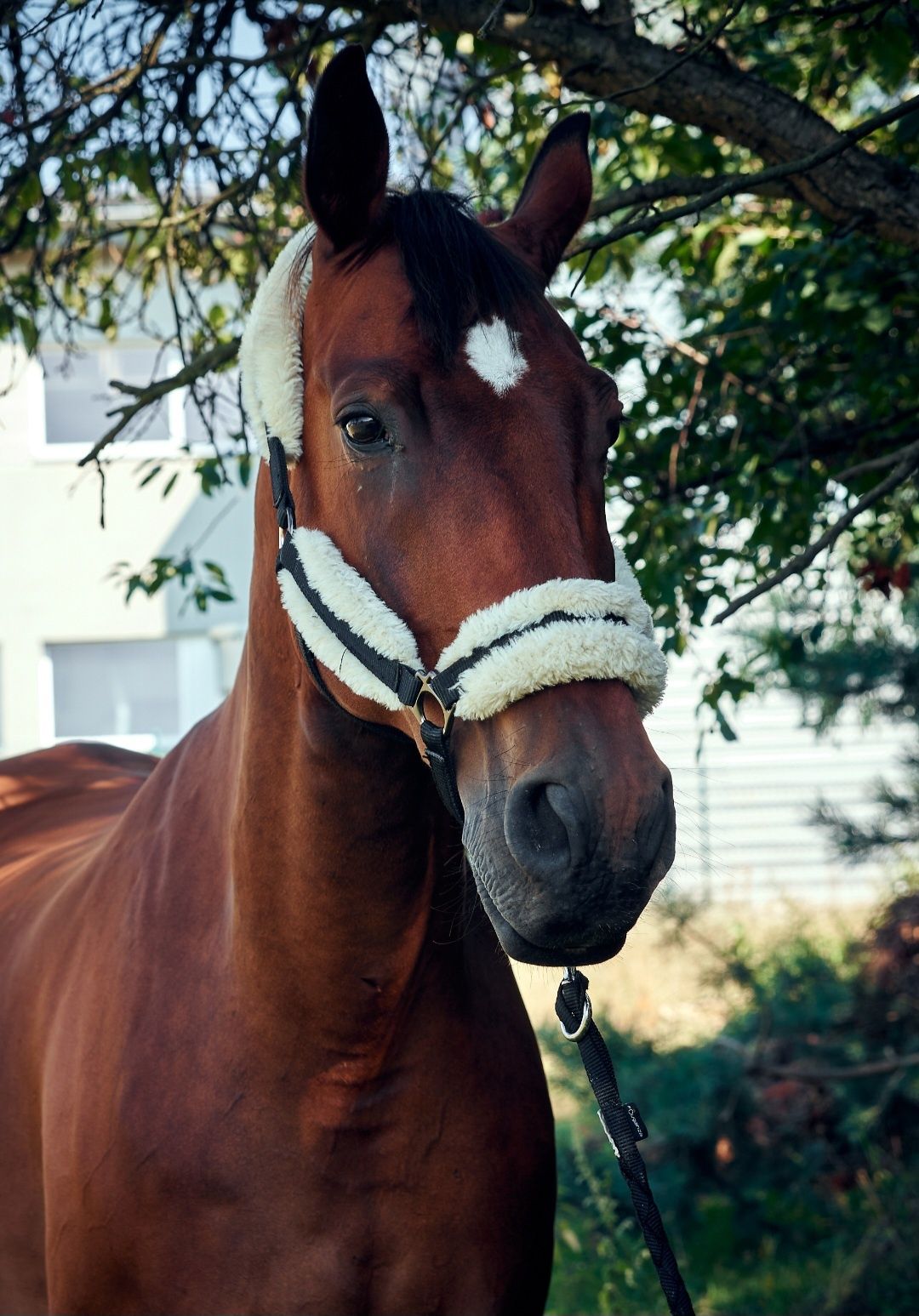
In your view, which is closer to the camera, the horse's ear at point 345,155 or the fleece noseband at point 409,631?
the fleece noseband at point 409,631

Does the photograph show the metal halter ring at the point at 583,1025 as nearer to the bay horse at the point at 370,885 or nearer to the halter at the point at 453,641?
the halter at the point at 453,641

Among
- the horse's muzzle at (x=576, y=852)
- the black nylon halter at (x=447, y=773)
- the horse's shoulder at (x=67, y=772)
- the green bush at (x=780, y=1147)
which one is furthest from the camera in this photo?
the green bush at (x=780, y=1147)

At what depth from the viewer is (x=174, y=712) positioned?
37.9 ft

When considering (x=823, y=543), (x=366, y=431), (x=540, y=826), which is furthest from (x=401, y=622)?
(x=823, y=543)

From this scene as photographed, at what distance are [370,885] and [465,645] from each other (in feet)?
1.53

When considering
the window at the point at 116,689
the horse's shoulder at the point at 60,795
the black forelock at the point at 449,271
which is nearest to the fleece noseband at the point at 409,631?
the black forelock at the point at 449,271

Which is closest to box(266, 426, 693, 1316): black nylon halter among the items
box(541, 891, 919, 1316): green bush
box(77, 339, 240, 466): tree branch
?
box(77, 339, 240, 466): tree branch

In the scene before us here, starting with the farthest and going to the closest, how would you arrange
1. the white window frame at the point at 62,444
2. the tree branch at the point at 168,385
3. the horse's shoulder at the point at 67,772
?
the white window frame at the point at 62,444 → the horse's shoulder at the point at 67,772 → the tree branch at the point at 168,385

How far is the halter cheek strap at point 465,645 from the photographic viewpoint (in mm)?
1370

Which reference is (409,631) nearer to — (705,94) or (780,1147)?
(705,94)

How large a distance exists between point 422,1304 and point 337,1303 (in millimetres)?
129

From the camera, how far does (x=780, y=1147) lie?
4902mm

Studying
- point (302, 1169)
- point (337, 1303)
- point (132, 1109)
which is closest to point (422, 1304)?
point (337, 1303)

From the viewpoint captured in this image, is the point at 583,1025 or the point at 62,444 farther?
the point at 62,444
